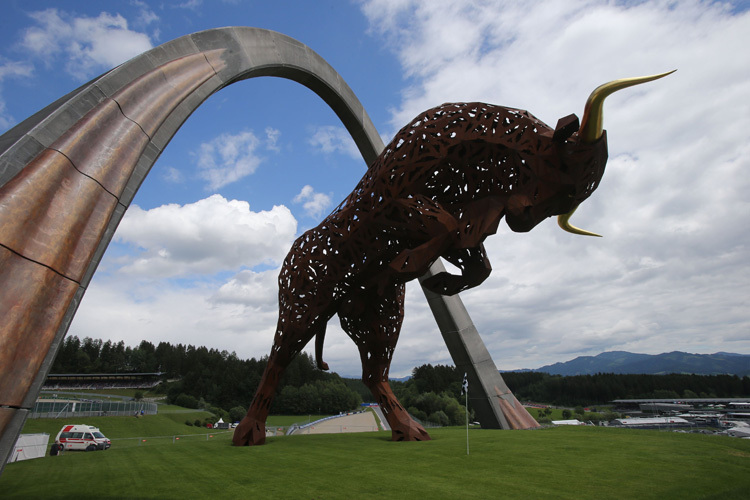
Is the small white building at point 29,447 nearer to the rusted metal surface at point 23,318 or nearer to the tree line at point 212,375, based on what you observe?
the rusted metal surface at point 23,318

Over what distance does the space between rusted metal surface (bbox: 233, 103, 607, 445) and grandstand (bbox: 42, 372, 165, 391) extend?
179 feet

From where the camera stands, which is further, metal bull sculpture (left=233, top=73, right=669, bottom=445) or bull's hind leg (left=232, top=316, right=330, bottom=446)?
bull's hind leg (left=232, top=316, right=330, bottom=446)

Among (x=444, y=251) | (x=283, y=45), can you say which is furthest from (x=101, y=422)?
(x=444, y=251)

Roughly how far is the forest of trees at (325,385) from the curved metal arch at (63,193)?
2742cm

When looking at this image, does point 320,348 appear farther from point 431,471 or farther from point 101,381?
point 101,381

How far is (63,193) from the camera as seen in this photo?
3.83 metres

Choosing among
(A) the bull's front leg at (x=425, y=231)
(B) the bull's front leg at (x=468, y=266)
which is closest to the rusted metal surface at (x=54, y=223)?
(A) the bull's front leg at (x=425, y=231)

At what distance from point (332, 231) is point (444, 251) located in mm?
3055

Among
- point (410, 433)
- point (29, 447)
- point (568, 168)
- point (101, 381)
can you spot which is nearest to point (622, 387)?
point (410, 433)

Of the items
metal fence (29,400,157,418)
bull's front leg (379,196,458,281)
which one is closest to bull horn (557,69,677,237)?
bull's front leg (379,196,458,281)

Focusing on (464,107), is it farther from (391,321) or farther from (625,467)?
(625,467)

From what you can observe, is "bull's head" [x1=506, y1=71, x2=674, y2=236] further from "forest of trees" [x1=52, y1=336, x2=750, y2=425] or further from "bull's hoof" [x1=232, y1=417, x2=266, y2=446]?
"forest of trees" [x1=52, y1=336, x2=750, y2=425]

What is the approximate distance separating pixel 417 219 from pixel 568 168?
9.19 feet

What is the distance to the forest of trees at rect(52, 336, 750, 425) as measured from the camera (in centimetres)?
3981
